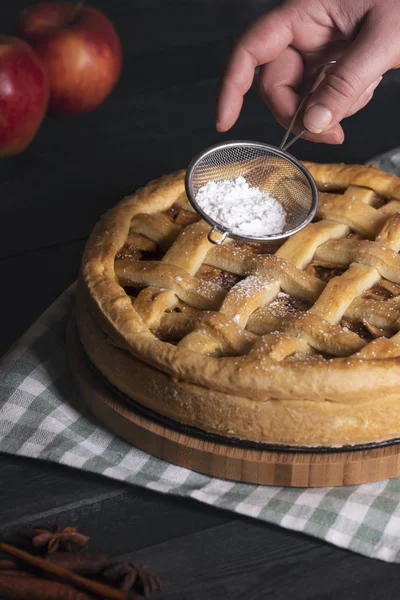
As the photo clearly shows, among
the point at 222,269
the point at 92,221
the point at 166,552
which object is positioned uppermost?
the point at 222,269

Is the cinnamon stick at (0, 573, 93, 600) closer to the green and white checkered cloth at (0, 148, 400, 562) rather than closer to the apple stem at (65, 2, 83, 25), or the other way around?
the green and white checkered cloth at (0, 148, 400, 562)

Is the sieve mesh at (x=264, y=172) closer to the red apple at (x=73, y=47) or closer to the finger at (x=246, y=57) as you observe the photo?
the finger at (x=246, y=57)

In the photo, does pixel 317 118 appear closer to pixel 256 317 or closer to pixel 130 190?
pixel 256 317

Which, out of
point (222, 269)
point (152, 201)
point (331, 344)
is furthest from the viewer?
point (152, 201)

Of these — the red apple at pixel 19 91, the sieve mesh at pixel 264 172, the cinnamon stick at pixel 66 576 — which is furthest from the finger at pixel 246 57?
the cinnamon stick at pixel 66 576

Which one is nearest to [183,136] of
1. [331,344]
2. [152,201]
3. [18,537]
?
[152,201]

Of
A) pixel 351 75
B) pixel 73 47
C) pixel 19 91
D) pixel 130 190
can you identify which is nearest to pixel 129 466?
pixel 351 75

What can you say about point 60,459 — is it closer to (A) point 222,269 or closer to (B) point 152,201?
(A) point 222,269
